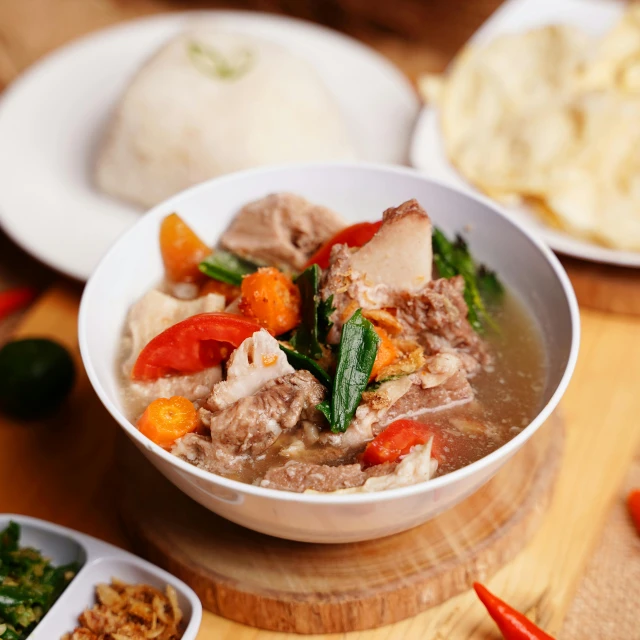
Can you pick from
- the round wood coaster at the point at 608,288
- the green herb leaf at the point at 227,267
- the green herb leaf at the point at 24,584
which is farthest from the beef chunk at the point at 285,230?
the round wood coaster at the point at 608,288

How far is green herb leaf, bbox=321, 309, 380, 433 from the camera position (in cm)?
202

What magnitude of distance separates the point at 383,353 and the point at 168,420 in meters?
0.60

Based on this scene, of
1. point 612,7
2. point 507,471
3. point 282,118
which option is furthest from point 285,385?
point 612,7

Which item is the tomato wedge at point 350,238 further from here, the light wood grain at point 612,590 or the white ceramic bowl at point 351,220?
the light wood grain at point 612,590

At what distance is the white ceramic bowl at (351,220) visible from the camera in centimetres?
181

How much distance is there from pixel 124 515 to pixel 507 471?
1.16m

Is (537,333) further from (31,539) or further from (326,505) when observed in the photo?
(31,539)

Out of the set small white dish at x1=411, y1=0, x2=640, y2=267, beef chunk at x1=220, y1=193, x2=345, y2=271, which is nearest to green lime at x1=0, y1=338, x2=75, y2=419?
beef chunk at x1=220, y1=193, x2=345, y2=271

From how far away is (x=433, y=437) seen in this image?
6.67 feet

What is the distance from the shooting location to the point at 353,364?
2.05 metres

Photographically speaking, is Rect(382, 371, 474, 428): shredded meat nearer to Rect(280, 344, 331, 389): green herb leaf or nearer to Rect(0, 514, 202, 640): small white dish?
Rect(280, 344, 331, 389): green herb leaf

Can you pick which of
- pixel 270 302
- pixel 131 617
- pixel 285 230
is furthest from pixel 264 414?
pixel 285 230

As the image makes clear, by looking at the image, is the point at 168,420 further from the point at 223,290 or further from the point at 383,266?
the point at 383,266

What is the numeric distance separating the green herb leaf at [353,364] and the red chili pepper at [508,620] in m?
0.63
